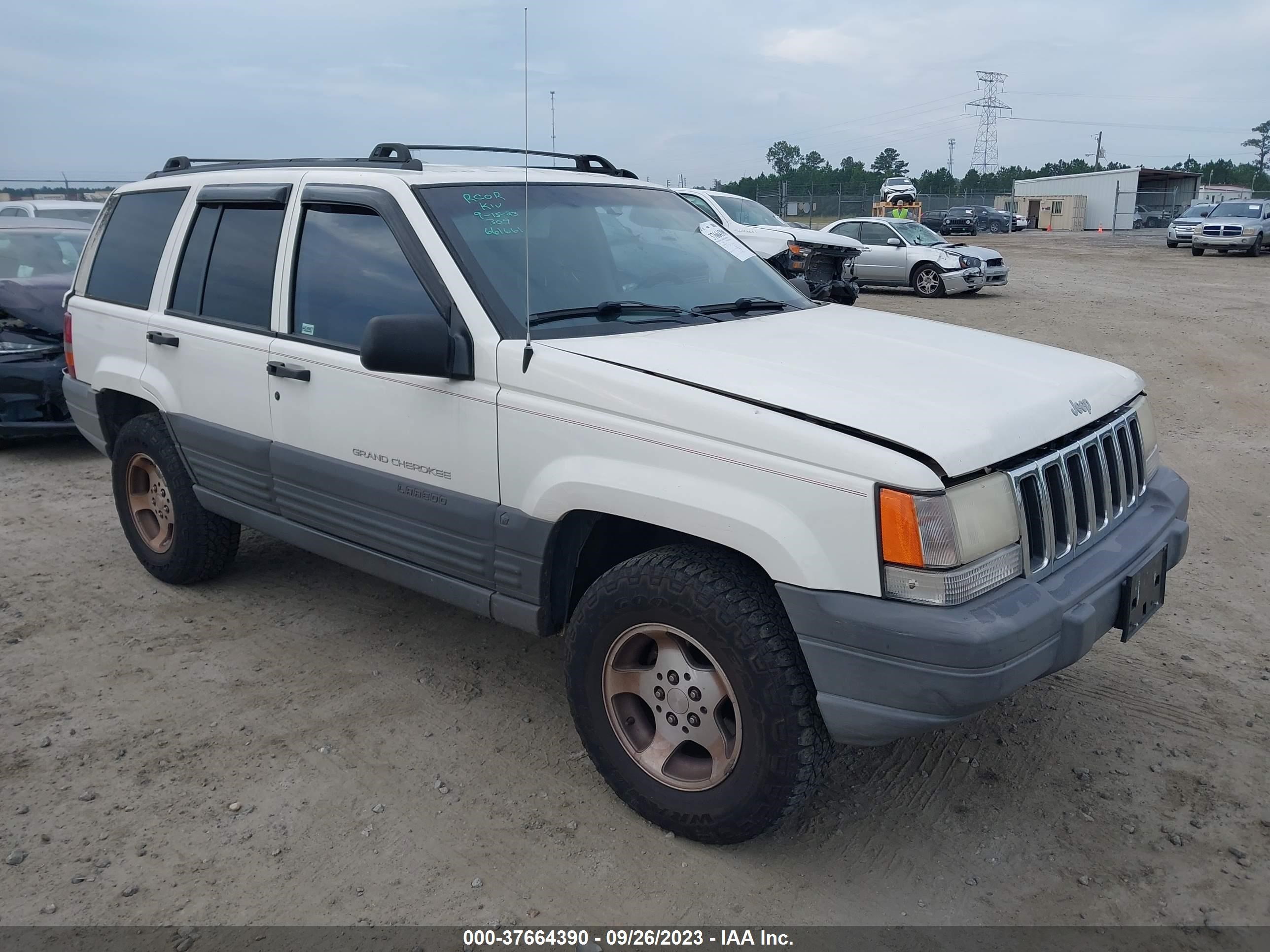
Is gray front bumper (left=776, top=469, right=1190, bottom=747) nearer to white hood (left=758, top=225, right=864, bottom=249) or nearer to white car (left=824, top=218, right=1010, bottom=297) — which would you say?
white hood (left=758, top=225, right=864, bottom=249)

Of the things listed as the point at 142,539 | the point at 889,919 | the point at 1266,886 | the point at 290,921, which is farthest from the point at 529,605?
the point at 142,539

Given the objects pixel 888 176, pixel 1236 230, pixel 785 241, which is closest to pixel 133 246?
pixel 785 241

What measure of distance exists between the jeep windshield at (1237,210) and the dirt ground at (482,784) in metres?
26.7

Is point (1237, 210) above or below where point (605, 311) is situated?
above

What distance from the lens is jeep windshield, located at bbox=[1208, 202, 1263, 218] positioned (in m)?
27.2

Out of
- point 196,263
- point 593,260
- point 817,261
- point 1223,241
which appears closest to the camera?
point 593,260

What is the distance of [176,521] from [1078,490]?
3.97 metres

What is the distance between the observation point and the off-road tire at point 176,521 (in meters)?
4.70

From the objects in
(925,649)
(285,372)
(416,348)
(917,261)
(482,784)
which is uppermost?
(917,261)

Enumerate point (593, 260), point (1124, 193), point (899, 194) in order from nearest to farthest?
1. point (593, 260)
2. point (1124, 193)
3. point (899, 194)

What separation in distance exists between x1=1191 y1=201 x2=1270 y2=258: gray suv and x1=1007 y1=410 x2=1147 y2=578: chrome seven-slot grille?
27.7m

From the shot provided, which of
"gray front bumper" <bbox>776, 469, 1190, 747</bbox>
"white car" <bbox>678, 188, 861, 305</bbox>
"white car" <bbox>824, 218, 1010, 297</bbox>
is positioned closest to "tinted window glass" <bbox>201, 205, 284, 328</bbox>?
"gray front bumper" <bbox>776, 469, 1190, 747</bbox>

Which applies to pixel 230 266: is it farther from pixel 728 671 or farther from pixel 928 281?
pixel 928 281

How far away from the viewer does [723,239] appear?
170 inches
